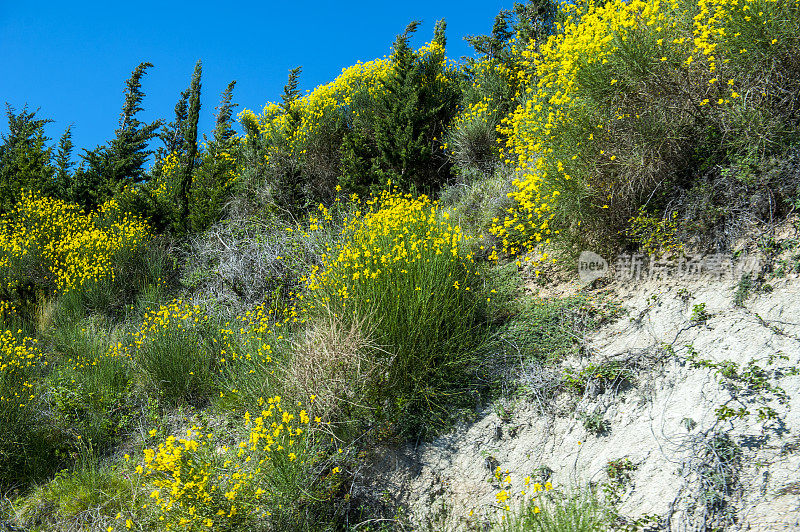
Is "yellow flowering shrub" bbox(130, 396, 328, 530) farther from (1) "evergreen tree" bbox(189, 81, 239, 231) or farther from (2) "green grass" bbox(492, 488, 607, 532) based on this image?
(1) "evergreen tree" bbox(189, 81, 239, 231)

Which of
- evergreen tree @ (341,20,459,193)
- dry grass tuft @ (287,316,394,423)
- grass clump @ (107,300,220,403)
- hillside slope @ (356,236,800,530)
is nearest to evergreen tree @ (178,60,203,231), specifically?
evergreen tree @ (341,20,459,193)

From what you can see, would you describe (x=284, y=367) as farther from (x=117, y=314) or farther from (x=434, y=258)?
(x=117, y=314)

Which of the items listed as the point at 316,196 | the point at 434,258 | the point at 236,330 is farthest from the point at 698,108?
the point at 316,196

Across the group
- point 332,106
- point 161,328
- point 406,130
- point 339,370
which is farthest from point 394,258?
point 332,106

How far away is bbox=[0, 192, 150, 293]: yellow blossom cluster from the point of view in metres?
8.07

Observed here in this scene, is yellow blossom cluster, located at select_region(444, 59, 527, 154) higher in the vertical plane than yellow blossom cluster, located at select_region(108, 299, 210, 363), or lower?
higher

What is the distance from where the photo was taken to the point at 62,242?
29.3ft

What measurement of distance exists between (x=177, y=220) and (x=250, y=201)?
1.46 metres

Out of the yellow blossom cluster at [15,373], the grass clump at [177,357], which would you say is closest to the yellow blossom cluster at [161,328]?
the grass clump at [177,357]

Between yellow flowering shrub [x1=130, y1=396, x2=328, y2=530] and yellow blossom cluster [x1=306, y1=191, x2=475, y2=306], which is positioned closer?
yellow flowering shrub [x1=130, y1=396, x2=328, y2=530]

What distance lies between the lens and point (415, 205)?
223 inches

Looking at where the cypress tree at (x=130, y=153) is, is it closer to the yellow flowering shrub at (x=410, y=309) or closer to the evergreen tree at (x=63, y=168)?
the evergreen tree at (x=63, y=168)

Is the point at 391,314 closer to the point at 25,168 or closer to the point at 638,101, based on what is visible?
the point at 638,101

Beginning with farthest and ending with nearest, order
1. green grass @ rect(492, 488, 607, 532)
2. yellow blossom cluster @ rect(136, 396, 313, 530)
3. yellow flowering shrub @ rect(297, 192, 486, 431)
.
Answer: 1. yellow flowering shrub @ rect(297, 192, 486, 431)
2. yellow blossom cluster @ rect(136, 396, 313, 530)
3. green grass @ rect(492, 488, 607, 532)
